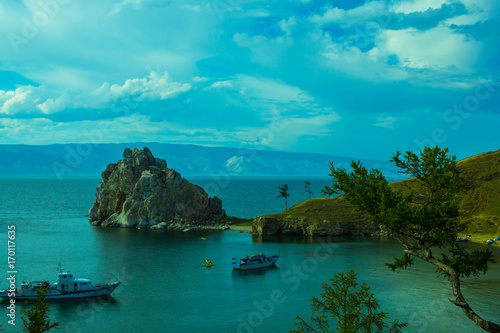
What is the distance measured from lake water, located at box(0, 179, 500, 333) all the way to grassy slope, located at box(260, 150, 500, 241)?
16.4 meters

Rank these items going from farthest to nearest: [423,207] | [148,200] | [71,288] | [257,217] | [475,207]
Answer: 1. [148,200]
2. [257,217]
3. [475,207]
4. [71,288]
5. [423,207]

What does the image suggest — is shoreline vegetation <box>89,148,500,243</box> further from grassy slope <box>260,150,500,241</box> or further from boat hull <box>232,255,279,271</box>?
boat hull <box>232,255,279,271</box>

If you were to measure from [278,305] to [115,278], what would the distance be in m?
35.9

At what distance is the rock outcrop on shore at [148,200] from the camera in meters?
167

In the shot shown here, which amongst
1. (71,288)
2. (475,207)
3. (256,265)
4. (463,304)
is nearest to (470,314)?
(463,304)

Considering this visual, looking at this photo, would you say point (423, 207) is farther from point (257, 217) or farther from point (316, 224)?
point (257, 217)

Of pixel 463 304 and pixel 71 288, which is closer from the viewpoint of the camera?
pixel 463 304

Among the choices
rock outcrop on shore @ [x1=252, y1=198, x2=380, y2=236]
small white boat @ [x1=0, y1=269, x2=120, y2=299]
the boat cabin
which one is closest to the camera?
small white boat @ [x1=0, y1=269, x2=120, y2=299]

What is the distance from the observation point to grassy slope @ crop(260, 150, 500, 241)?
135 m

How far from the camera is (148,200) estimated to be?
167 meters

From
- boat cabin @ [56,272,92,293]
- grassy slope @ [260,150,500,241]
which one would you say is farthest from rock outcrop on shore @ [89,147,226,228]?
boat cabin @ [56,272,92,293]

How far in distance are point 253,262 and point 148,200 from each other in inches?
3371

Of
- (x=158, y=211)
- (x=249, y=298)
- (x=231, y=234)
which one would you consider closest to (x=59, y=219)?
(x=158, y=211)

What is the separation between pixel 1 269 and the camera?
8681cm
